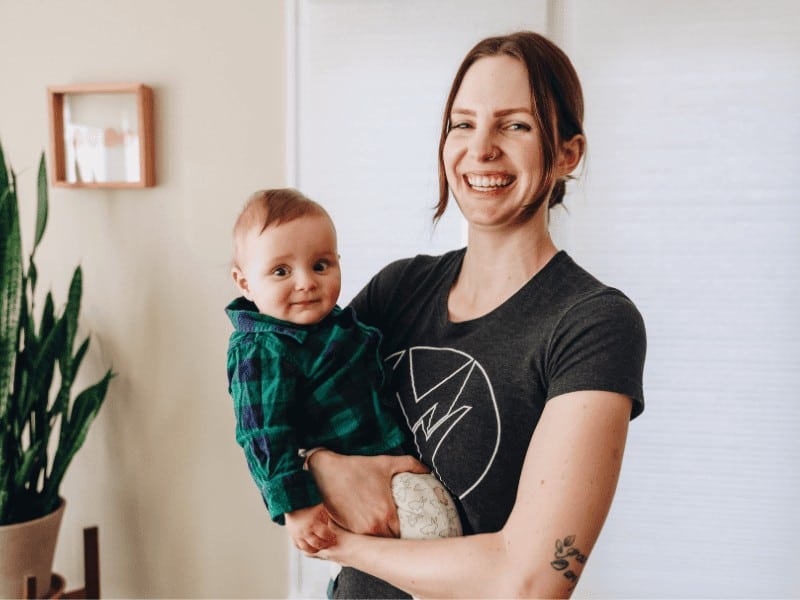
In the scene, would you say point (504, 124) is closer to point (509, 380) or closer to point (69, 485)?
point (509, 380)

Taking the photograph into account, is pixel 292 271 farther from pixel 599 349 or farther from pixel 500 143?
pixel 599 349

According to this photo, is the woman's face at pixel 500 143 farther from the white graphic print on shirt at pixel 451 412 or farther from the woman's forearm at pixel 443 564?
the woman's forearm at pixel 443 564

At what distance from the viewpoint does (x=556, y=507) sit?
93 centimetres

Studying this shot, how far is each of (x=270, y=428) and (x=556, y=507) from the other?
1.61 ft

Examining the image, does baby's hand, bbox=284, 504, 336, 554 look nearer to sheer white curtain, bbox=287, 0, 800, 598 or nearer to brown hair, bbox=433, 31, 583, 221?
brown hair, bbox=433, 31, 583, 221

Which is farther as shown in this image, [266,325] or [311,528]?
[266,325]

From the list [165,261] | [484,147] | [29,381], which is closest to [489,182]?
[484,147]

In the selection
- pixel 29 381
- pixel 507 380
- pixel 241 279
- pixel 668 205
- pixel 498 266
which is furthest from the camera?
pixel 29 381

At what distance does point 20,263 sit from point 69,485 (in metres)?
0.97

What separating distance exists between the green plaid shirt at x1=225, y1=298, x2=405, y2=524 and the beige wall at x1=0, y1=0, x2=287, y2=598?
130 centimetres

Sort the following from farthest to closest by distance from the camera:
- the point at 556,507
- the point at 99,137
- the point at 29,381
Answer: the point at 99,137 < the point at 29,381 < the point at 556,507

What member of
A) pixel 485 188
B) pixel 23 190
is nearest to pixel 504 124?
pixel 485 188

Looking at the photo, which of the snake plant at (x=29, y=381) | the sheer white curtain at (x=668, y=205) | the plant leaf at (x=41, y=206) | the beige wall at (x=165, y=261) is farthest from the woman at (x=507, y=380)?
the plant leaf at (x=41, y=206)

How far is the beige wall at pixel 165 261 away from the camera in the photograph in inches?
95.6
